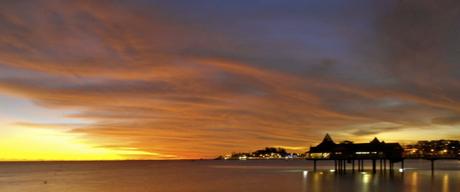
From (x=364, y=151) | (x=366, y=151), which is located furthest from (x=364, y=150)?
(x=366, y=151)

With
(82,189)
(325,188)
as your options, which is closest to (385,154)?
(325,188)

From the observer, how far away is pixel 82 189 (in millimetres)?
72812

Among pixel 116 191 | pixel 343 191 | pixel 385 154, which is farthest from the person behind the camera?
pixel 385 154

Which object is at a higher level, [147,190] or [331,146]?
[331,146]

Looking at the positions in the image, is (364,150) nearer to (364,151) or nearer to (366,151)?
(364,151)

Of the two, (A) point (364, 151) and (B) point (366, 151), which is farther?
(A) point (364, 151)

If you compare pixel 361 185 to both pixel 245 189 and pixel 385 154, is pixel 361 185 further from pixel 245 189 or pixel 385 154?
pixel 385 154

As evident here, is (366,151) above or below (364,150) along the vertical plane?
below

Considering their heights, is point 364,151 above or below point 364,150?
below

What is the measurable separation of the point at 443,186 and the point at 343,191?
1463 centimetres

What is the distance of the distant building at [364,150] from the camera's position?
96.1 m

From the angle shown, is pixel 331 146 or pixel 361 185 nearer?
pixel 361 185

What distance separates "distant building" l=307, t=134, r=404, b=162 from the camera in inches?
3784

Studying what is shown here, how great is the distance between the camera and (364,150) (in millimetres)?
98938
